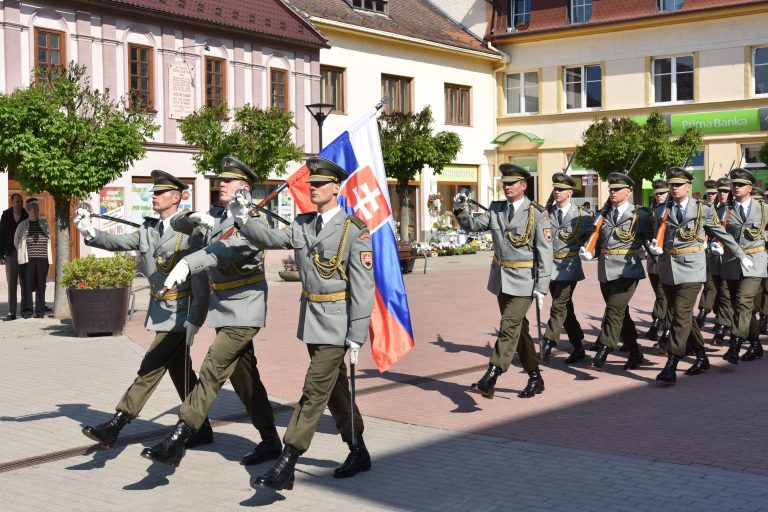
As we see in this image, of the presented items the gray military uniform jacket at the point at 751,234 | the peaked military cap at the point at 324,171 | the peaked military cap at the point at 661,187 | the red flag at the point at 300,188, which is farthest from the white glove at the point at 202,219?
the peaked military cap at the point at 661,187

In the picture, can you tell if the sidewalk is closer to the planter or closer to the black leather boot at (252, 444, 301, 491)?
the black leather boot at (252, 444, 301, 491)

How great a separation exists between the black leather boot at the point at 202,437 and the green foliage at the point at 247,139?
1610cm

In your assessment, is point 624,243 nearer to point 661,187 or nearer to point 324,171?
point 661,187

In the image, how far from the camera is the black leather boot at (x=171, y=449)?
5.87 m

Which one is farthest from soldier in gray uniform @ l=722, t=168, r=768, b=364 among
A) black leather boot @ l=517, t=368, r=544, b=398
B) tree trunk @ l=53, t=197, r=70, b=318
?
tree trunk @ l=53, t=197, r=70, b=318

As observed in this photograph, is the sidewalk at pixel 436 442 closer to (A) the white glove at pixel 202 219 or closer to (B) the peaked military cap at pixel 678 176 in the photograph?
(A) the white glove at pixel 202 219

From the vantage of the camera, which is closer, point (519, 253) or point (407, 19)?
point (519, 253)

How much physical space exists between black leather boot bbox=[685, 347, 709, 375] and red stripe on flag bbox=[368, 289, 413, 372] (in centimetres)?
414

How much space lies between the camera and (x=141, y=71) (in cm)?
2598

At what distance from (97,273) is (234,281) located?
755 cm

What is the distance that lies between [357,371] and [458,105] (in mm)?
29934

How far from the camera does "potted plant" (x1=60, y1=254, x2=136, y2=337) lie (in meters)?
13.3

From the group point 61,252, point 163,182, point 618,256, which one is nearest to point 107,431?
point 163,182

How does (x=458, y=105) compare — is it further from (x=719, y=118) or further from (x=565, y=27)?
(x=719, y=118)
